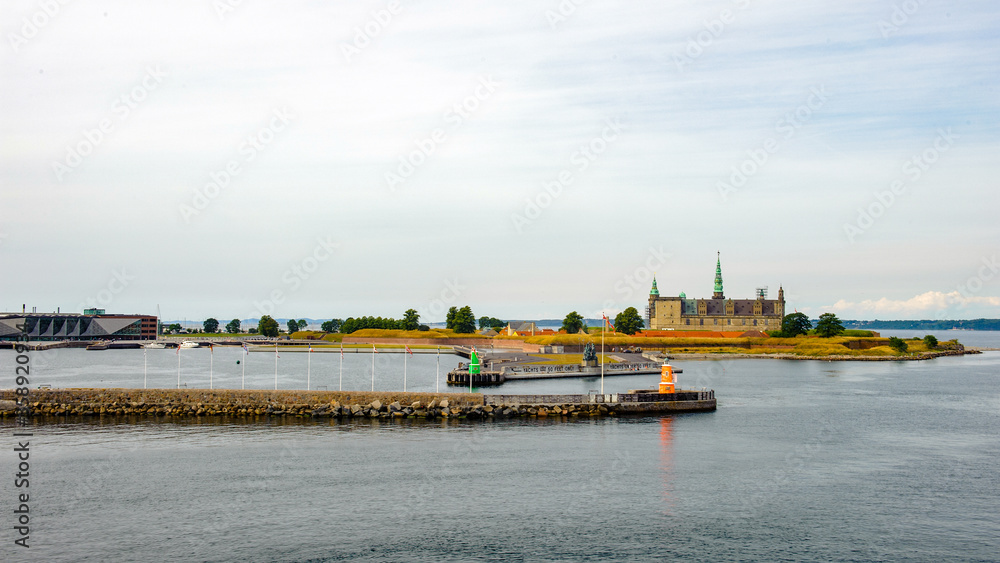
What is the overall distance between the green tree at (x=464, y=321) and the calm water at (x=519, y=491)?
127446 mm

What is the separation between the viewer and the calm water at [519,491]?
25.0 m

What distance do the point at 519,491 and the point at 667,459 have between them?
31.3ft

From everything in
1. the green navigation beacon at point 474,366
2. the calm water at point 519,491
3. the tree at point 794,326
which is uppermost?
the tree at point 794,326

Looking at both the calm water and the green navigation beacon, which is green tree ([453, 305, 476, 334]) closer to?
the green navigation beacon

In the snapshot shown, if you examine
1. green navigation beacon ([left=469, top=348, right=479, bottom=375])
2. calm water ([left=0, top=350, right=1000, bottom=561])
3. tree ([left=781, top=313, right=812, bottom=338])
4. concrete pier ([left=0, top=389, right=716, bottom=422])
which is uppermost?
tree ([left=781, top=313, right=812, bottom=338])

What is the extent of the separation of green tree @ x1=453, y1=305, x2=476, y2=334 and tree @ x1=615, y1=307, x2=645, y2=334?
32.3 m

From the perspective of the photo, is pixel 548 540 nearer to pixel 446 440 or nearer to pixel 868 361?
pixel 446 440

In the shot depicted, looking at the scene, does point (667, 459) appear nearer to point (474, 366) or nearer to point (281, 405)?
point (281, 405)

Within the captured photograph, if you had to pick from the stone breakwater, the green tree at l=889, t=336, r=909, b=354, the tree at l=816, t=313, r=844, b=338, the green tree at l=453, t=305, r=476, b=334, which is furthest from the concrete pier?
the green tree at l=453, t=305, r=476, b=334

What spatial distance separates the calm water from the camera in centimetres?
2502

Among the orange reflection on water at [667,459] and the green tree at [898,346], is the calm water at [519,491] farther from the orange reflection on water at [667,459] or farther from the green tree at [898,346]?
the green tree at [898,346]

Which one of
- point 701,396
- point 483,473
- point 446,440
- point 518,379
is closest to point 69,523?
point 483,473

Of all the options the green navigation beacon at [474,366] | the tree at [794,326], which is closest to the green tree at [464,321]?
the tree at [794,326]

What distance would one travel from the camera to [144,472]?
112ft
